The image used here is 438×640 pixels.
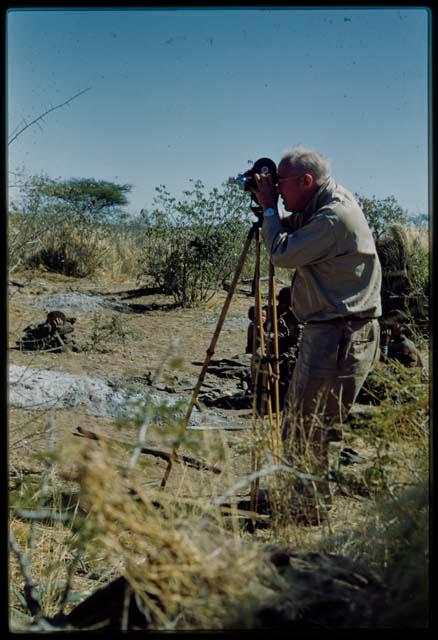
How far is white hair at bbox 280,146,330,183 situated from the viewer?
389 centimetres

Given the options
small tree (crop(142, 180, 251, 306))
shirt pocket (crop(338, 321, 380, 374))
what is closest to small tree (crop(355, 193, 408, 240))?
small tree (crop(142, 180, 251, 306))

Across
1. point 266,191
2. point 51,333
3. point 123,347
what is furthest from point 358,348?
point 123,347

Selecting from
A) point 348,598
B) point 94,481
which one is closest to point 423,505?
point 348,598

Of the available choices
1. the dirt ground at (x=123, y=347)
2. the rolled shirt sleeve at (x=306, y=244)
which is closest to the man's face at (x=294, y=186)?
the rolled shirt sleeve at (x=306, y=244)

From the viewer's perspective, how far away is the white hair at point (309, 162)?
3.89 meters

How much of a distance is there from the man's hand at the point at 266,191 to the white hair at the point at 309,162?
12 centimetres

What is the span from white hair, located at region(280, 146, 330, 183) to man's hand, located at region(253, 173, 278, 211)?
12cm

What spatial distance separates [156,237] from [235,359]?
176 inches

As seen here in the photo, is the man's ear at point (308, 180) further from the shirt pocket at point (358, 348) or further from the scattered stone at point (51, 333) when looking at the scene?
the scattered stone at point (51, 333)

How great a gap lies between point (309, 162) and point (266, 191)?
244 mm

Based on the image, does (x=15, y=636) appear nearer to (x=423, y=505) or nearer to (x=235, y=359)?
(x=423, y=505)

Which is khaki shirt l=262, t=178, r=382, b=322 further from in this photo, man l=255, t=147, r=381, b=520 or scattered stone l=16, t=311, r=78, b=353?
scattered stone l=16, t=311, r=78, b=353

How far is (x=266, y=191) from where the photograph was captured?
154 inches

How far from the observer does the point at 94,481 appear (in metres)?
2.06
